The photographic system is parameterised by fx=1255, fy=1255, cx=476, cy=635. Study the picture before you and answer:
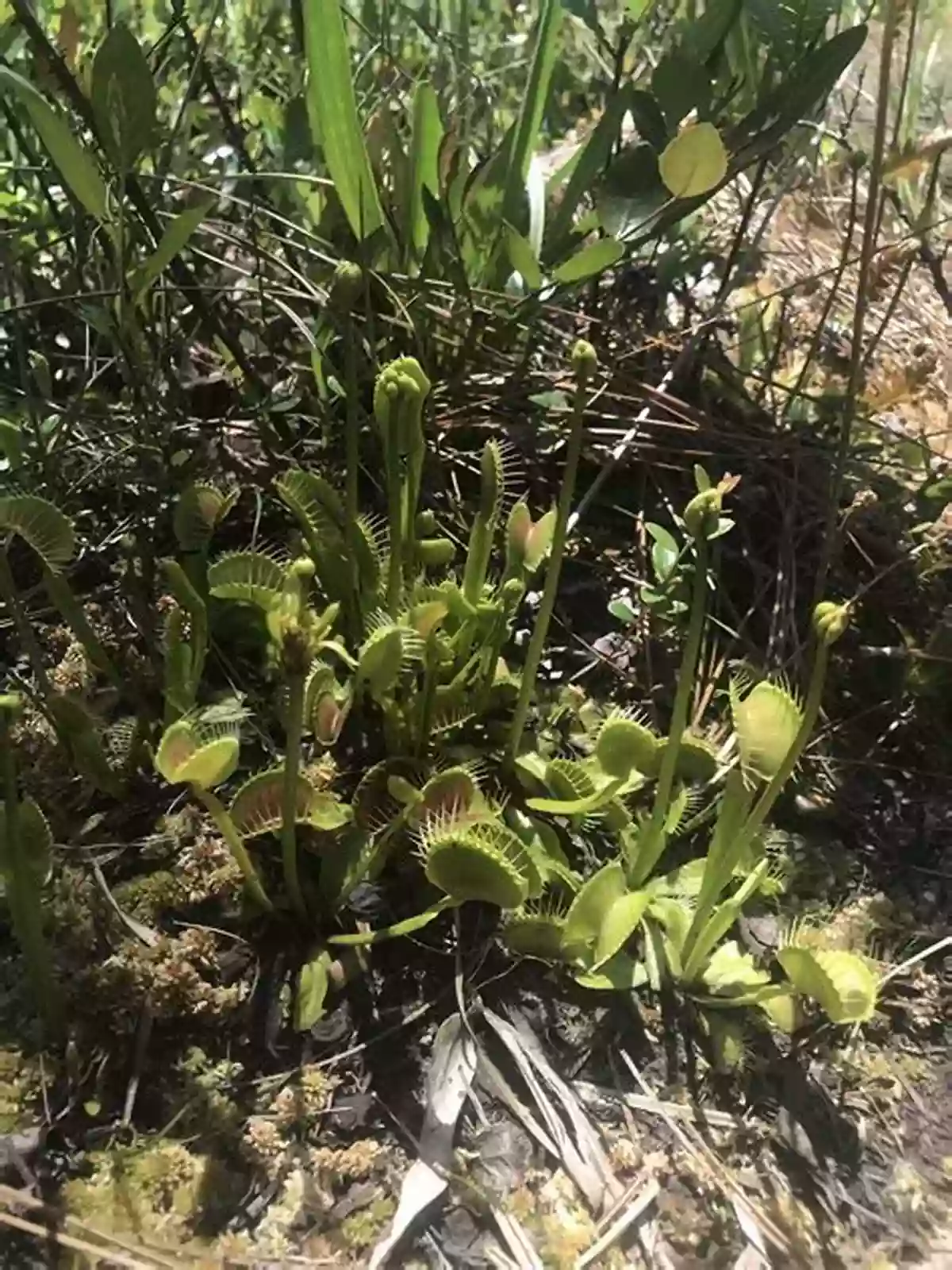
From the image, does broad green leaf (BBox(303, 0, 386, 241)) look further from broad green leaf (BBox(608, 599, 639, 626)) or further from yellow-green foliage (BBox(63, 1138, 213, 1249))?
yellow-green foliage (BBox(63, 1138, 213, 1249))

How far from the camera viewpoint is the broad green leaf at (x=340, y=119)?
36.7 inches

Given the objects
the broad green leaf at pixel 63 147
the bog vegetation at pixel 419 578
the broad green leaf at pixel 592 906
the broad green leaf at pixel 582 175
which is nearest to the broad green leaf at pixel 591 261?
the bog vegetation at pixel 419 578

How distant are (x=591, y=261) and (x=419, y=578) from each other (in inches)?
10.7

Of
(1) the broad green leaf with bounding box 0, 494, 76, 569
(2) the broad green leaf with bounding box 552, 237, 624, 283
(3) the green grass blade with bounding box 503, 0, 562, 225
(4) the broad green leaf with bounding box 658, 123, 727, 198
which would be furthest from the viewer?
(3) the green grass blade with bounding box 503, 0, 562, 225

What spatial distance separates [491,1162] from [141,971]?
236 mm

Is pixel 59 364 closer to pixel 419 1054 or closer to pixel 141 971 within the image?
pixel 141 971

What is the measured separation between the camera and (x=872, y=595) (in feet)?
3.32

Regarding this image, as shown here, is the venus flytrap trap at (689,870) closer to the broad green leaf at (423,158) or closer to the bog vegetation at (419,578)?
the bog vegetation at (419,578)

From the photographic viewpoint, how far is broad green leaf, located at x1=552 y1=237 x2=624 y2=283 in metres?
0.92

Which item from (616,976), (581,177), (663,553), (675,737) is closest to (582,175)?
(581,177)

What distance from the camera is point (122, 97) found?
78cm

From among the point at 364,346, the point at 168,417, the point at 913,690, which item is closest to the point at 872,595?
the point at 913,690

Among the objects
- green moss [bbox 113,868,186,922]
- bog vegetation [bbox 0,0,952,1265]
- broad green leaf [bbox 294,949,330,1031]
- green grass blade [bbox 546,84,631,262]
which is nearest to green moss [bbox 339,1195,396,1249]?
bog vegetation [bbox 0,0,952,1265]

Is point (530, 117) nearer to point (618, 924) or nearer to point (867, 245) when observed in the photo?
point (867, 245)
